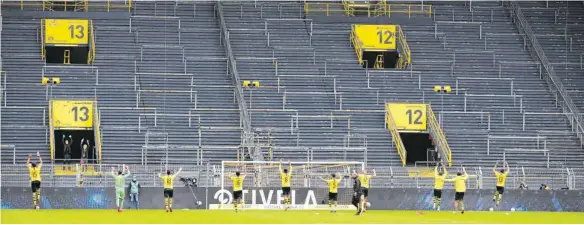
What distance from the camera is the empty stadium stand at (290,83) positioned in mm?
63938

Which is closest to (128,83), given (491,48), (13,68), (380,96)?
(13,68)

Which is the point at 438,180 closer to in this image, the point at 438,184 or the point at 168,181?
the point at 438,184

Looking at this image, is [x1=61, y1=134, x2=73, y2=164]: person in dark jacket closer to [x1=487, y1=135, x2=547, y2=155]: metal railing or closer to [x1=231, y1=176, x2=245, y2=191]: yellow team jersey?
[x1=231, y1=176, x2=245, y2=191]: yellow team jersey

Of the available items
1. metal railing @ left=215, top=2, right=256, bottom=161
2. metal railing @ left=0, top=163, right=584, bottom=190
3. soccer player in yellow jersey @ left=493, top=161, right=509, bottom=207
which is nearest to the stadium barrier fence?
metal railing @ left=0, top=163, right=584, bottom=190

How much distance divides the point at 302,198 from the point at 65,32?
20259 mm

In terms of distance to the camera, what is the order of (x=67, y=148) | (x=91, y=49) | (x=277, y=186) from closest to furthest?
1. (x=277, y=186)
2. (x=67, y=148)
3. (x=91, y=49)

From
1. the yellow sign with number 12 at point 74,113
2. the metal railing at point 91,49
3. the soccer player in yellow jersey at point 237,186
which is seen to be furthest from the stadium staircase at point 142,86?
the soccer player in yellow jersey at point 237,186

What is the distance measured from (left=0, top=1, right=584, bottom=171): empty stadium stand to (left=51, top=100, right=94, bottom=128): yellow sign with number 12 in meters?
0.73

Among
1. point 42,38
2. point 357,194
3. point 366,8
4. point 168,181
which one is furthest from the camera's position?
point 366,8

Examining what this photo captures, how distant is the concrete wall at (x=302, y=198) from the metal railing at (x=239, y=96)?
5179 mm

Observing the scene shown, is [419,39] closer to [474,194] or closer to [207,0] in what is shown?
[207,0]

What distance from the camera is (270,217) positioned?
160 ft

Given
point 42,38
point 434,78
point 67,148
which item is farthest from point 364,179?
point 42,38

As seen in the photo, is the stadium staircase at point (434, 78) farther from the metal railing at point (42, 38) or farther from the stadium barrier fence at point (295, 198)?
the metal railing at point (42, 38)
